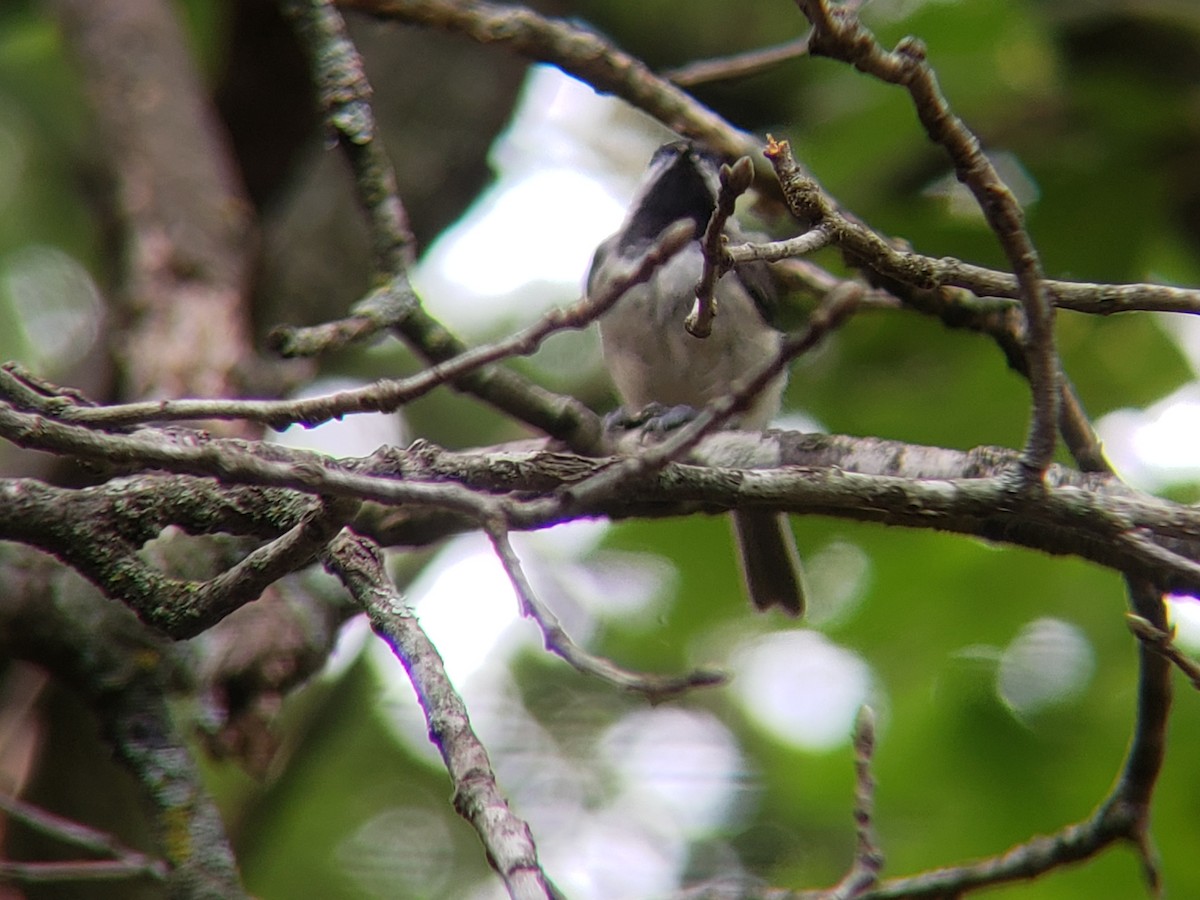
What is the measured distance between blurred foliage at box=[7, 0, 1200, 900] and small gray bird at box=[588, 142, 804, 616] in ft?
0.83

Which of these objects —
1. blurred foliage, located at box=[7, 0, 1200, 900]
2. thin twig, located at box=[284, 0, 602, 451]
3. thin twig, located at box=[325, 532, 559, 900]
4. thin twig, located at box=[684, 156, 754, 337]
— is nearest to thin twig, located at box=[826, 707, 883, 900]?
thin twig, located at box=[284, 0, 602, 451]

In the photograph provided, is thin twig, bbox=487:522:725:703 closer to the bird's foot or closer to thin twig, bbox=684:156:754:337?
thin twig, bbox=684:156:754:337

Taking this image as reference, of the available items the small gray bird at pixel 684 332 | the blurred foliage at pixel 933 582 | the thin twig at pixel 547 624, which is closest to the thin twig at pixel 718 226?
the thin twig at pixel 547 624

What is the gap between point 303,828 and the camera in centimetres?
493

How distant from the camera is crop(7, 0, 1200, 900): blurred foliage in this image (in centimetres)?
407

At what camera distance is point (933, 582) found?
4.34m

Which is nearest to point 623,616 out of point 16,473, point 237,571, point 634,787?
point 634,787

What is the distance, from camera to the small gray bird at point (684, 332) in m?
4.07

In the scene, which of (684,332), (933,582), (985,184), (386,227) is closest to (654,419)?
(684,332)

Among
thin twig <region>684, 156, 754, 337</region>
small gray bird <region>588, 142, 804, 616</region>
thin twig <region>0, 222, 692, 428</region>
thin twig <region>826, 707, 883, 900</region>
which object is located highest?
small gray bird <region>588, 142, 804, 616</region>

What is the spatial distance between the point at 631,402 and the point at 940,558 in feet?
3.66

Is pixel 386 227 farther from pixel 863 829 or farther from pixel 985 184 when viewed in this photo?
pixel 863 829

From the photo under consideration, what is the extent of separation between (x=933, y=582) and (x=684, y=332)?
1167mm

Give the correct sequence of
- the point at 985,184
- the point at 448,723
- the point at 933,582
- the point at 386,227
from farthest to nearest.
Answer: the point at 933,582 → the point at 386,227 → the point at 985,184 → the point at 448,723
